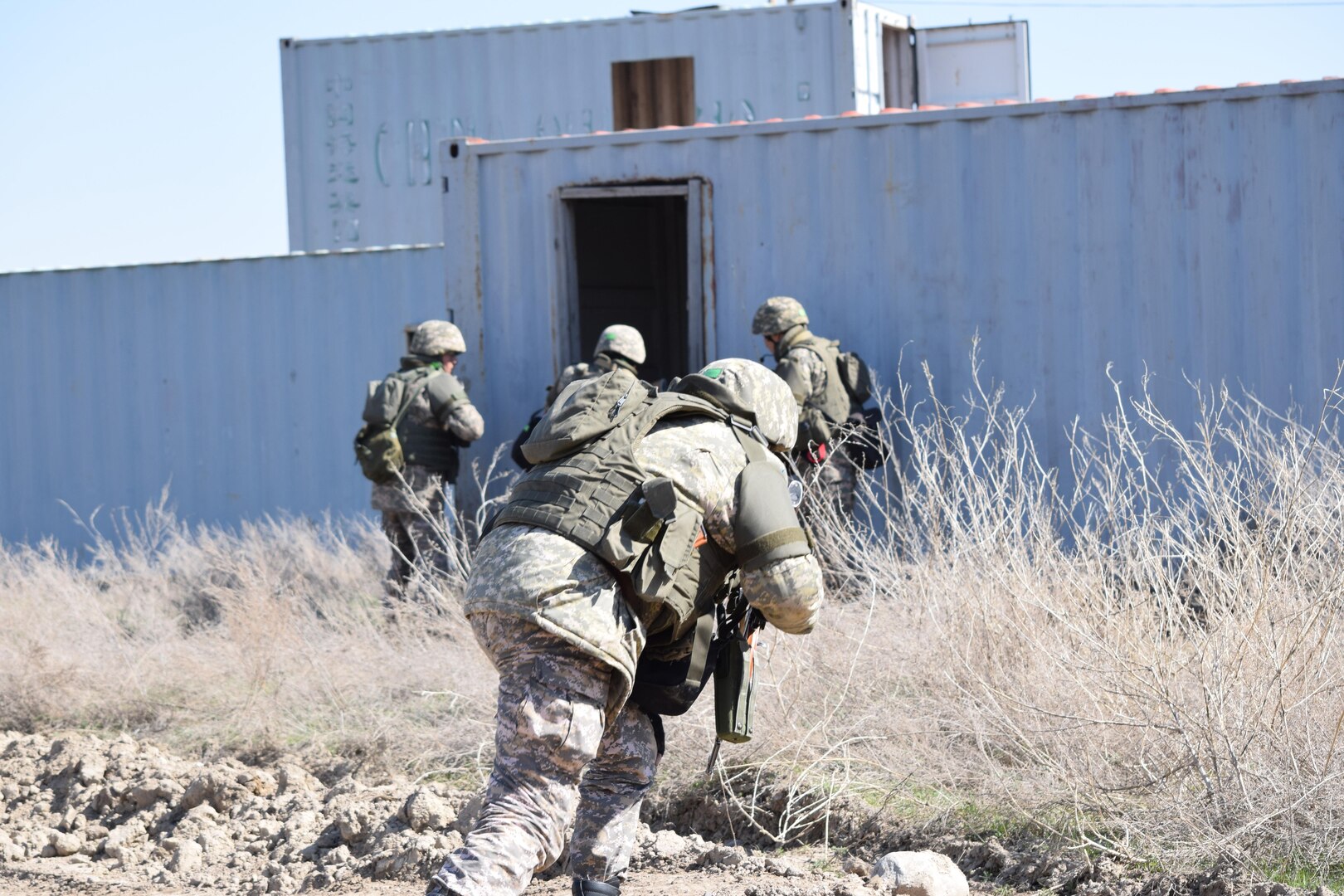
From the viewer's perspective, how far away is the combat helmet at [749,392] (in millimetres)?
3500

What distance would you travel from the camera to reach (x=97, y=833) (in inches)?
193

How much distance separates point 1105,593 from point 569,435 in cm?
187

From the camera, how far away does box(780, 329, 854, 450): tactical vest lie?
6637mm

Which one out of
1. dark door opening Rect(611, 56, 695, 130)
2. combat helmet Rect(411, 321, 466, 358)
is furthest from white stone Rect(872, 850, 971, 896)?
dark door opening Rect(611, 56, 695, 130)

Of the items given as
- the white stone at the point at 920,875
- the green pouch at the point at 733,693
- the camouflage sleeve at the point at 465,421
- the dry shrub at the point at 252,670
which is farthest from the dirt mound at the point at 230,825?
the camouflage sleeve at the point at 465,421

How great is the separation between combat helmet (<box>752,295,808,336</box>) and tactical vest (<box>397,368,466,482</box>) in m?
1.60

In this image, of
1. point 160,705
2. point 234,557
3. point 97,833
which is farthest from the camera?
point 234,557

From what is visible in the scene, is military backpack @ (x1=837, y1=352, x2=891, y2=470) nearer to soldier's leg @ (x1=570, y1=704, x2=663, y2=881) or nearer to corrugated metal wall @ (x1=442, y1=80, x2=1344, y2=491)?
corrugated metal wall @ (x1=442, y1=80, x2=1344, y2=491)

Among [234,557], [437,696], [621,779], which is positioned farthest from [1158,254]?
[234,557]

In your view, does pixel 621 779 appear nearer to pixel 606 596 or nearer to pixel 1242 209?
pixel 606 596

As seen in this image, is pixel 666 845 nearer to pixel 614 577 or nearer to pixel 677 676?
pixel 677 676

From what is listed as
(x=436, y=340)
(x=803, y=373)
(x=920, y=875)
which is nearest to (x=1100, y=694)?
(x=920, y=875)

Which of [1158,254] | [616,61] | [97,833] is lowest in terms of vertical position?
[97,833]

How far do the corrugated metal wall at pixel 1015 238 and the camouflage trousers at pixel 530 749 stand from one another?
408cm
